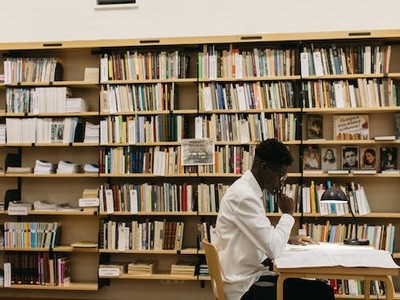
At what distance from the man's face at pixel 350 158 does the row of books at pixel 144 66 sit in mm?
1655

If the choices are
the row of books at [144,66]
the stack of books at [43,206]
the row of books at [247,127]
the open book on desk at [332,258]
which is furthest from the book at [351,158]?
the stack of books at [43,206]

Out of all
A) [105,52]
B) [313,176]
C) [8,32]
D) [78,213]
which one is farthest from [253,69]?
[8,32]

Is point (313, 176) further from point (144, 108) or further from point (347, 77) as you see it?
point (144, 108)

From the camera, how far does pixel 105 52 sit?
479 cm

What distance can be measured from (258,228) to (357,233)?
215 cm

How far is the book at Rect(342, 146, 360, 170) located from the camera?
4.52 meters

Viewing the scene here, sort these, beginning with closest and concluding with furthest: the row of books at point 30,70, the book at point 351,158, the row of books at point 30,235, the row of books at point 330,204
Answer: the row of books at point 330,204
the book at point 351,158
the row of books at point 30,235
the row of books at point 30,70

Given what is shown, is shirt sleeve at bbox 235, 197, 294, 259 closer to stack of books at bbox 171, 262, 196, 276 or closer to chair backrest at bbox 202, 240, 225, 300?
chair backrest at bbox 202, 240, 225, 300

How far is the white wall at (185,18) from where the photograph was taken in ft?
15.2

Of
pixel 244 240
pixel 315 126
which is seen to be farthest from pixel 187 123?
pixel 244 240

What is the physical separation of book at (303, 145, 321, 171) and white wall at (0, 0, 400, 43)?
1135 millimetres

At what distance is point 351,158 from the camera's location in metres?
4.52

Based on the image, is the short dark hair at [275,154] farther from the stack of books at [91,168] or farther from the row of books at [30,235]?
the row of books at [30,235]

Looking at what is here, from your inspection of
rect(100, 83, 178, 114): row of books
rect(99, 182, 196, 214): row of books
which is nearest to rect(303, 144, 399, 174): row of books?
rect(99, 182, 196, 214): row of books
